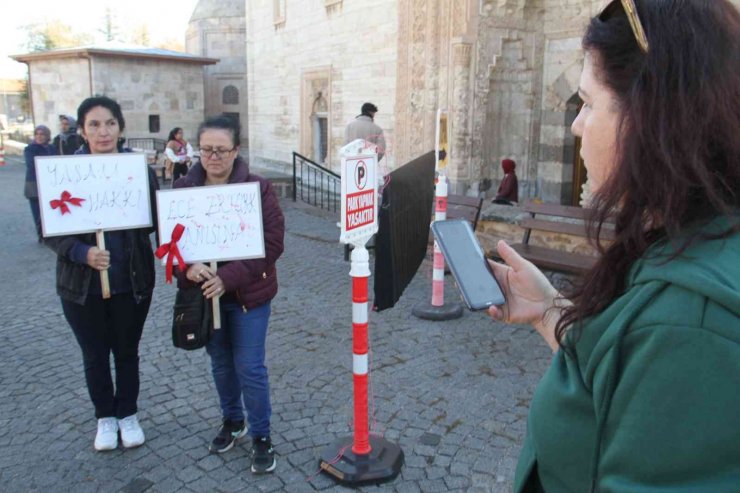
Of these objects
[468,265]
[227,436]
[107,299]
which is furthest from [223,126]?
[468,265]

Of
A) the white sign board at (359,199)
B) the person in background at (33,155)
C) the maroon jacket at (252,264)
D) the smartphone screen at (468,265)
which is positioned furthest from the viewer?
the person in background at (33,155)

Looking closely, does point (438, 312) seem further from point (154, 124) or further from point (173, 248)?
point (154, 124)

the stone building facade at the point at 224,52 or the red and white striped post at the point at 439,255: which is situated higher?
the stone building facade at the point at 224,52

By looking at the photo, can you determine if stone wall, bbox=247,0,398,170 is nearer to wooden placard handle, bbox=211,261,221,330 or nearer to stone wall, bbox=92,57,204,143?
stone wall, bbox=92,57,204,143

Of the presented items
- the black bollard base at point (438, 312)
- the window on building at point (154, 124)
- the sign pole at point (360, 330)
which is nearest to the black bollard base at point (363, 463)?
the sign pole at point (360, 330)

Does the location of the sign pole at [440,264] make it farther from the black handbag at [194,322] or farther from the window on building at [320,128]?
the window on building at [320,128]

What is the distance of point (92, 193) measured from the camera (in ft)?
10.9

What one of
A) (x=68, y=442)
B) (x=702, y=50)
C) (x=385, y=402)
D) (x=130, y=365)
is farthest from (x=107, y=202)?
(x=702, y=50)

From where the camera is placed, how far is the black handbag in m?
3.13

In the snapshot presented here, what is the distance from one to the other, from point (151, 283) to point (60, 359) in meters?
2.03

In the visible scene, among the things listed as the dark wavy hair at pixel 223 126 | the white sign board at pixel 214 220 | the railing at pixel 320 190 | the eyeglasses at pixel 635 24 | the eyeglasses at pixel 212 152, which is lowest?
the railing at pixel 320 190

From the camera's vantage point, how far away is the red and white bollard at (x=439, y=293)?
5730mm

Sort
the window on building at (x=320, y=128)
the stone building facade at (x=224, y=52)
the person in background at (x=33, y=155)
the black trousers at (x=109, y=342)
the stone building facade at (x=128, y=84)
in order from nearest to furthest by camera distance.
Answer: the black trousers at (x=109, y=342), the person in background at (x=33, y=155), the window on building at (x=320, y=128), the stone building facade at (x=128, y=84), the stone building facade at (x=224, y=52)

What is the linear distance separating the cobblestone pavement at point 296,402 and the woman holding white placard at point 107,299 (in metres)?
0.26
